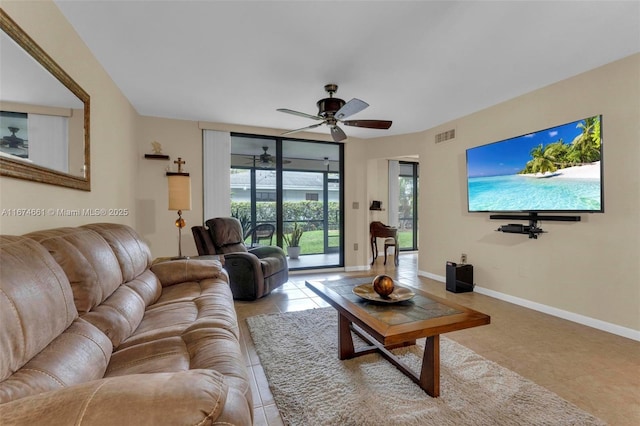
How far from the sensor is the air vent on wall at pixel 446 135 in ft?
14.2

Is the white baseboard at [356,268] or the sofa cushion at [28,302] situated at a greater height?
the sofa cushion at [28,302]

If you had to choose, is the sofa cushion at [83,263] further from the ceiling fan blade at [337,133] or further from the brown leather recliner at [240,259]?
the ceiling fan blade at [337,133]

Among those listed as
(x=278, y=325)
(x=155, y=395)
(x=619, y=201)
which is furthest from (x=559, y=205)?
(x=155, y=395)

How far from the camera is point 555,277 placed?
3113 millimetres

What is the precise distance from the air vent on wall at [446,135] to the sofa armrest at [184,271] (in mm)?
3762

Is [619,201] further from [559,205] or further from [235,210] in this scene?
[235,210]

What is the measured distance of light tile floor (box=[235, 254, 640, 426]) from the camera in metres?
1.69

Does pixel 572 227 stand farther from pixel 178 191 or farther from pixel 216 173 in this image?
pixel 216 173

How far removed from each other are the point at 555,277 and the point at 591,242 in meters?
0.51

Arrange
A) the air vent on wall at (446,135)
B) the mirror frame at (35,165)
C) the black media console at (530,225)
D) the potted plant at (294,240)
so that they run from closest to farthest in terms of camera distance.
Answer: the mirror frame at (35,165) → the black media console at (530,225) → the air vent on wall at (446,135) → the potted plant at (294,240)

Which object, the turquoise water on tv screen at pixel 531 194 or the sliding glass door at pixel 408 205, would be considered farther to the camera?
the sliding glass door at pixel 408 205

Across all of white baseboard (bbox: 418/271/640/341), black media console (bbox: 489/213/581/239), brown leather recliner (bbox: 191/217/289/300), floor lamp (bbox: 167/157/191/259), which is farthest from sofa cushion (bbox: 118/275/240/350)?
white baseboard (bbox: 418/271/640/341)

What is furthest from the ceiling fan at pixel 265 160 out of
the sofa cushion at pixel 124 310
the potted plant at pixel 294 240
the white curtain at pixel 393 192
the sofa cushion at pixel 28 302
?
the sofa cushion at pixel 28 302

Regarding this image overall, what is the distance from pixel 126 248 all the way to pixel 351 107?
6.95 feet
